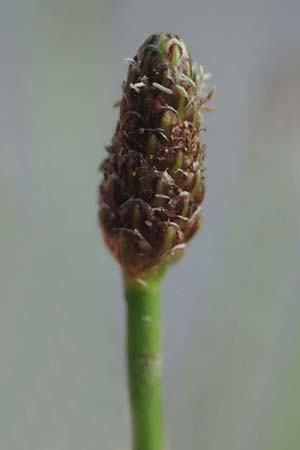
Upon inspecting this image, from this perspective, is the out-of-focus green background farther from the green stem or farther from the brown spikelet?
the brown spikelet

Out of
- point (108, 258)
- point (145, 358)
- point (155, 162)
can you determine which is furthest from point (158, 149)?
point (108, 258)

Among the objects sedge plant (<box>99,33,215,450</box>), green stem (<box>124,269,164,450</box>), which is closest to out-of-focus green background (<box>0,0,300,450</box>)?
green stem (<box>124,269,164,450</box>)

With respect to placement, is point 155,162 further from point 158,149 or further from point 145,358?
point 145,358

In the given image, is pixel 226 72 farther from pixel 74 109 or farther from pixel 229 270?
pixel 229 270

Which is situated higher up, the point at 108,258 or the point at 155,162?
the point at 155,162

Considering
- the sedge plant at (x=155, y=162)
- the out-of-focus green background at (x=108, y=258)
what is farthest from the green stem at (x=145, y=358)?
the out-of-focus green background at (x=108, y=258)

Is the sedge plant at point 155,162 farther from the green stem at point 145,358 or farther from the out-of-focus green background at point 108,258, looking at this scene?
the out-of-focus green background at point 108,258
